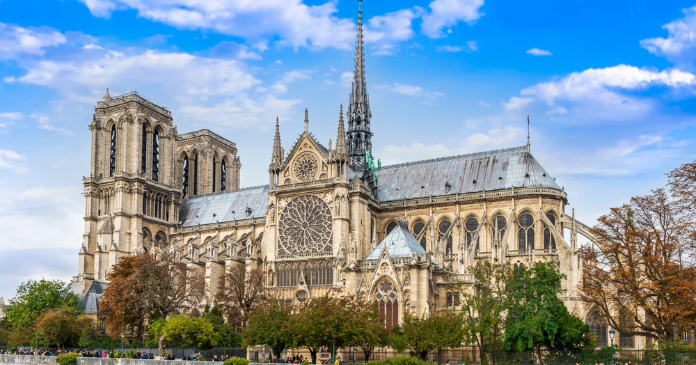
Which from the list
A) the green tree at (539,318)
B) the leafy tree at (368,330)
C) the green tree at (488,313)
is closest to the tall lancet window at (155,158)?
the leafy tree at (368,330)

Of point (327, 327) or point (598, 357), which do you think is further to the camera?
point (327, 327)

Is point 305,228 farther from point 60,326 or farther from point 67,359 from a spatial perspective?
point 67,359

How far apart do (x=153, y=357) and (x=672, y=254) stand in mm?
32463

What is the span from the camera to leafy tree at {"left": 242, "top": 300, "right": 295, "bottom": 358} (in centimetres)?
4581

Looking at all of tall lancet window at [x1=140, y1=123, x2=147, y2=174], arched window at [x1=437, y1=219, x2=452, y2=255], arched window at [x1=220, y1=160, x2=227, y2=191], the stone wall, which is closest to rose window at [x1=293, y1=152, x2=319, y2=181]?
arched window at [x1=437, y1=219, x2=452, y2=255]

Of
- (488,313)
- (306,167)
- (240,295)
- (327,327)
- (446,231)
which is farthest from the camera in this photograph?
(306,167)

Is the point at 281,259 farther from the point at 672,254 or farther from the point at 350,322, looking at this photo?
the point at 672,254

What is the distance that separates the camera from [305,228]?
67.5 metres

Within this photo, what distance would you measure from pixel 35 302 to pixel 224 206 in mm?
23547

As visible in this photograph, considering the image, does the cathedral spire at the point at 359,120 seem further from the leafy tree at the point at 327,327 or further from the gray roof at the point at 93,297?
the leafy tree at the point at 327,327

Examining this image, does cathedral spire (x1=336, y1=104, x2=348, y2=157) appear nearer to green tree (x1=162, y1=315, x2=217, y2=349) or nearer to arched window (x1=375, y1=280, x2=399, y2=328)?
arched window (x1=375, y1=280, x2=399, y2=328)

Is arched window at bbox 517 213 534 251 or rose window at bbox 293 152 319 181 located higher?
rose window at bbox 293 152 319 181

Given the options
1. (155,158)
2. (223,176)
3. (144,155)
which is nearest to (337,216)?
(144,155)

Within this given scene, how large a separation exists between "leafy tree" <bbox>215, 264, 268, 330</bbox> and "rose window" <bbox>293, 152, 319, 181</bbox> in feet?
31.9
